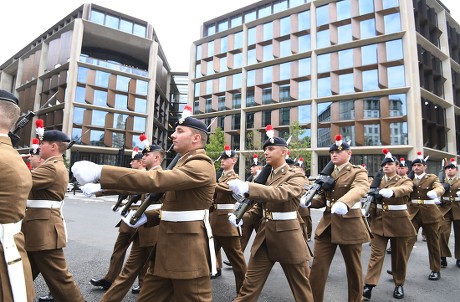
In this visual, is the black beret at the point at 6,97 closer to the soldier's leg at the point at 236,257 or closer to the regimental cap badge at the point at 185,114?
the regimental cap badge at the point at 185,114

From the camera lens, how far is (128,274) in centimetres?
362

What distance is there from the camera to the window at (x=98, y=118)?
36.9 metres

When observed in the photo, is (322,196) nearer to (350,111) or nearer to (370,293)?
(370,293)

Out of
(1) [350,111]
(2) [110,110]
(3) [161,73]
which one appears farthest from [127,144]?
(1) [350,111]

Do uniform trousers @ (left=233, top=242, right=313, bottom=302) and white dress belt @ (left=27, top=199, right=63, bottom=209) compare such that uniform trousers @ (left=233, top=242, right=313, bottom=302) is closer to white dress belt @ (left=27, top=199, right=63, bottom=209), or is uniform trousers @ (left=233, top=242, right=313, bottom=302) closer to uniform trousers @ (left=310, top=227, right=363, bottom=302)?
uniform trousers @ (left=310, top=227, right=363, bottom=302)

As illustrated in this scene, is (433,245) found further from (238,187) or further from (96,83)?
(96,83)

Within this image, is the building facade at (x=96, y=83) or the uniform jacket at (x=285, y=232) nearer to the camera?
the uniform jacket at (x=285, y=232)

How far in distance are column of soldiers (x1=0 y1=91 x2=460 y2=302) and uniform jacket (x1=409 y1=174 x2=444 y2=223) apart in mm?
321

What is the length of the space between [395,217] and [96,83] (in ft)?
127

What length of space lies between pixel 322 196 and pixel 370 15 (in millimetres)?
31166

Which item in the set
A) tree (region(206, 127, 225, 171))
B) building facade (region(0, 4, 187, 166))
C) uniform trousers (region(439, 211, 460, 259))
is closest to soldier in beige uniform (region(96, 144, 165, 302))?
uniform trousers (region(439, 211, 460, 259))

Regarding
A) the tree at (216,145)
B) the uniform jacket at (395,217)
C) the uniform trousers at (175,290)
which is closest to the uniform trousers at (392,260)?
the uniform jacket at (395,217)

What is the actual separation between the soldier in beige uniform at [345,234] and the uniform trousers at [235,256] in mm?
1118

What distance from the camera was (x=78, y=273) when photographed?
4.94 m
